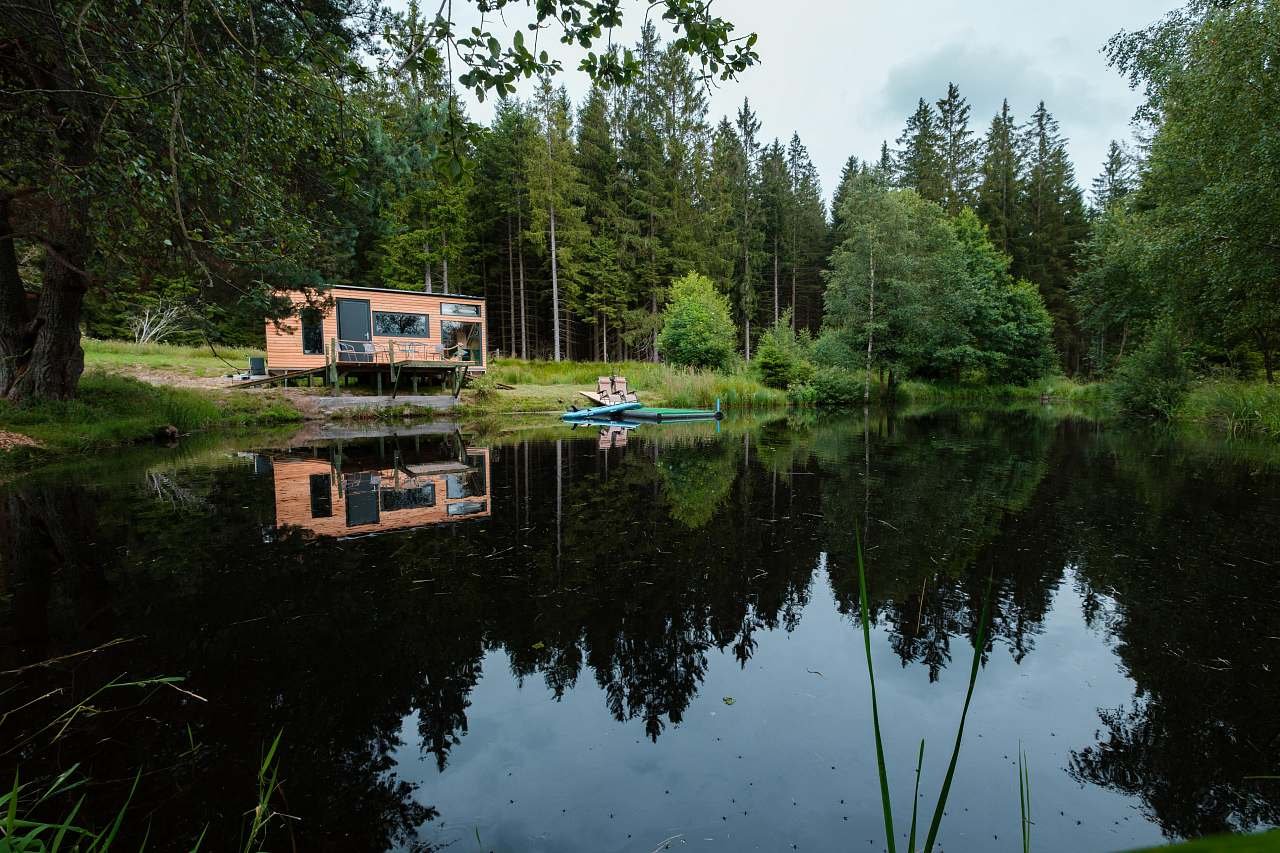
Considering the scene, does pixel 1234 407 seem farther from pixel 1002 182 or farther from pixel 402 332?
pixel 1002 182

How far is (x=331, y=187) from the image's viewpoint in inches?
402

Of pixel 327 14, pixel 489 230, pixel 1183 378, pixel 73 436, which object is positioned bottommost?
pixel 73 436

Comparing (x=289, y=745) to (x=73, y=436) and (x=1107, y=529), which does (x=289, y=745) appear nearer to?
(x=1107, y=529)

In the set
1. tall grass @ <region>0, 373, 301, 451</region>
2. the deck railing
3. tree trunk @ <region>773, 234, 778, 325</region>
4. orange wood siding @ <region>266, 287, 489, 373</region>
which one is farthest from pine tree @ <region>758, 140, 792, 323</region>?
tall grass @ <region>0, 373, 301, 451</region>

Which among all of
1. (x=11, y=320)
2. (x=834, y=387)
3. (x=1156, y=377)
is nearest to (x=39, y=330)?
(x=11, y=320)

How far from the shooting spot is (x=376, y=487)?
25.0 ft

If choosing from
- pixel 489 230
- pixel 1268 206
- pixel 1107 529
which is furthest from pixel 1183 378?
pixel 489 230

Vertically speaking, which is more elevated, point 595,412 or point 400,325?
point 400,325

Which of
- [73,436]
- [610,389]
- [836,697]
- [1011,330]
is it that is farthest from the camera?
[1011,330]

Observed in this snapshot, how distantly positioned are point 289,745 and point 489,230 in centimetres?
3701

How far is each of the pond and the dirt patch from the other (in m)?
3.81

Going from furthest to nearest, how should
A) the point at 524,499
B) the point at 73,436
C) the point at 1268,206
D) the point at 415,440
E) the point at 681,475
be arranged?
the point at 415,440 < the point at 1268,206 < the point at 73,436 < the point at 681,475 < the point at 524,499

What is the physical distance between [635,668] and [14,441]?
1127 cm

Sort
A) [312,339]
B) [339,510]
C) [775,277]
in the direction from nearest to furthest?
1. [339,510]
2. [312,339]
3. [775,277]
